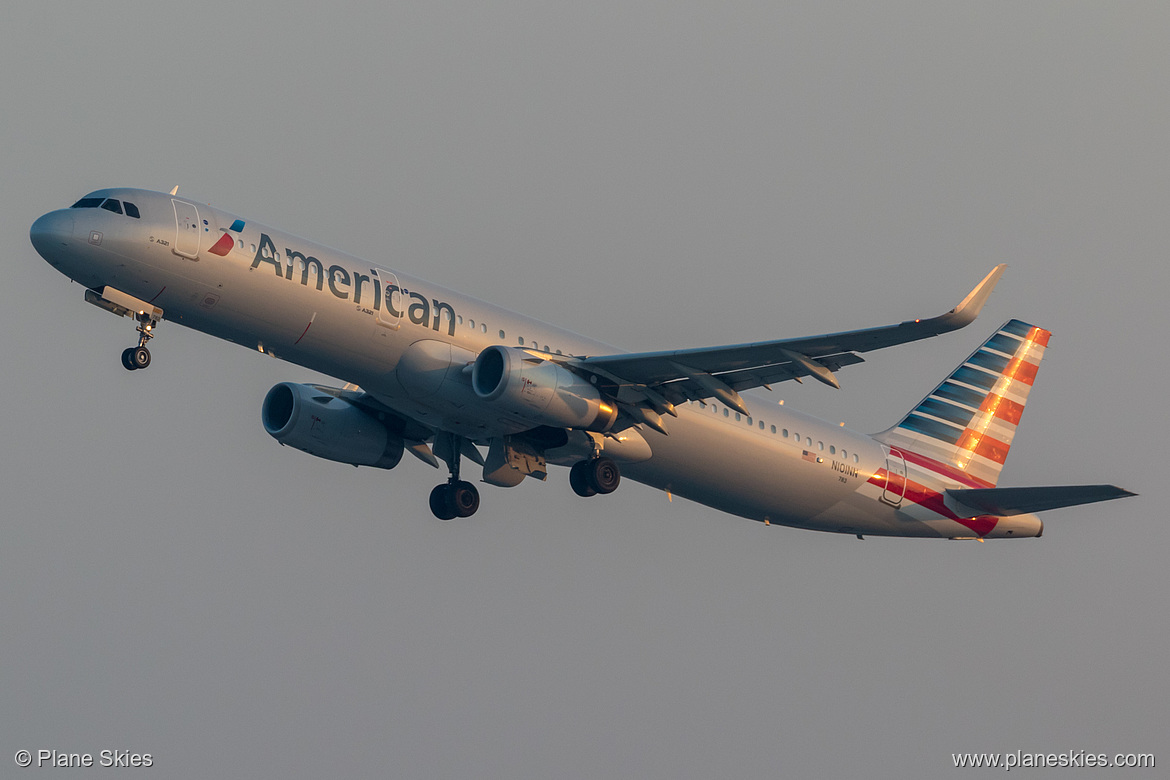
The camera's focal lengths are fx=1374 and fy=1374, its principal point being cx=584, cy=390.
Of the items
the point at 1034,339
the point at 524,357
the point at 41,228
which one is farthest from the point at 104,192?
the point at 1034,339

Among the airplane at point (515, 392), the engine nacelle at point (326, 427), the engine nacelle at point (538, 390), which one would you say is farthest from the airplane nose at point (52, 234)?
the engine nacelle at point (538, 390)

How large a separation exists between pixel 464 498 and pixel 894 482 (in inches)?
488

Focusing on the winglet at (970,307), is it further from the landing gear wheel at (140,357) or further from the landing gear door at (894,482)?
the landing gear wheel at (140,357)

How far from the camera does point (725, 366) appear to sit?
3328 cm

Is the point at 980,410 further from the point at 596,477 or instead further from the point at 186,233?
the point at 186,233

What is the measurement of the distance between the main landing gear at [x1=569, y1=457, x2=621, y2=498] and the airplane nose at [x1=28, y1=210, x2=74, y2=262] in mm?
13482

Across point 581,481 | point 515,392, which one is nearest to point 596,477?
point 581,481

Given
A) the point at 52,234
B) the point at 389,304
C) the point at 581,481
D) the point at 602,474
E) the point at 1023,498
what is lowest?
the point at 1023,498

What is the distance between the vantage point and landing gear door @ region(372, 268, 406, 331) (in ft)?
106

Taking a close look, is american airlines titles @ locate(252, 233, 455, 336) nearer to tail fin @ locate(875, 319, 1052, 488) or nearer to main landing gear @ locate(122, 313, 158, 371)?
main landing gear @ locate(122, 313, 158, 371)

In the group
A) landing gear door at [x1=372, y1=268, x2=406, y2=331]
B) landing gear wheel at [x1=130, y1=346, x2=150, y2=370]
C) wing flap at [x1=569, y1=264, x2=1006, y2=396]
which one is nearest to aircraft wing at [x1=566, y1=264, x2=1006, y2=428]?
wing flap at [x1=569, y1=264, x2=1006, y2=396]

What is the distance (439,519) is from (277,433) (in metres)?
5.24

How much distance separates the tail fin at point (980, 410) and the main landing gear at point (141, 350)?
2163cm

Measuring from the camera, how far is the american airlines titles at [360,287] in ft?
104
